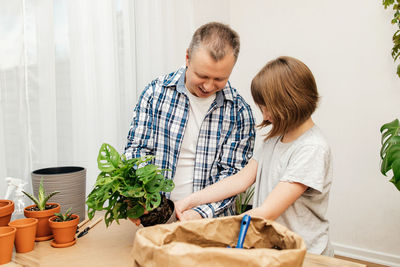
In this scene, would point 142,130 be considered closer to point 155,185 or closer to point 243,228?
point 155,185

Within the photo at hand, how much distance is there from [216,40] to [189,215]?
67 cm

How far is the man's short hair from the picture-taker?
4.28ft

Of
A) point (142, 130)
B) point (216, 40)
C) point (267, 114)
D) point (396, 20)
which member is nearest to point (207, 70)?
point (216, 40)

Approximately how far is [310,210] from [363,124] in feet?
5.71

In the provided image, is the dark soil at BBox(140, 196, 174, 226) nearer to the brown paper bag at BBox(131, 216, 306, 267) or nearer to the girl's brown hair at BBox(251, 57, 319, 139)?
the brown paper bag at BBox(131, 216, 306, 267)

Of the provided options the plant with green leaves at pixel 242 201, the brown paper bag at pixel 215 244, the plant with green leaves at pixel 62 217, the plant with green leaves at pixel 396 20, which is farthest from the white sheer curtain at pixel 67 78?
the plant with green leaves at pixel 396 20

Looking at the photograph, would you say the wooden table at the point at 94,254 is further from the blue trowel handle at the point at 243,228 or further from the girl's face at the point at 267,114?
the girl's face at the point at 267,114

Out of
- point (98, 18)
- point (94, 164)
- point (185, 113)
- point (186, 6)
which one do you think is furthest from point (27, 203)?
point (186, 6)

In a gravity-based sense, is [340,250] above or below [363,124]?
below

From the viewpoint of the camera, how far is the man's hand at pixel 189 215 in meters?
1.18

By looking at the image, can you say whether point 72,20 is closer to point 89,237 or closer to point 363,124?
point 89,237

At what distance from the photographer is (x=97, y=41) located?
69.1 inches

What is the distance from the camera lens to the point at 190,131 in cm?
161

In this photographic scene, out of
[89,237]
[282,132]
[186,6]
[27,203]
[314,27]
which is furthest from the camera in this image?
[314,27]
